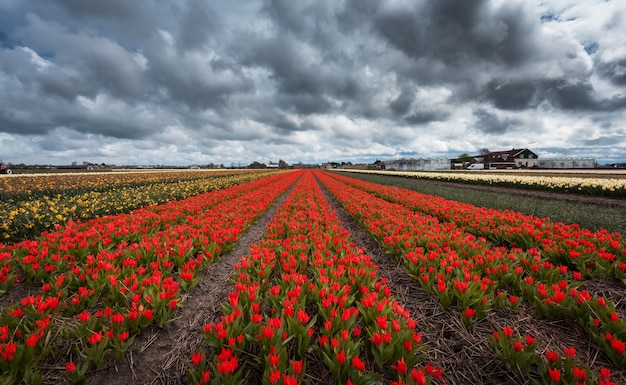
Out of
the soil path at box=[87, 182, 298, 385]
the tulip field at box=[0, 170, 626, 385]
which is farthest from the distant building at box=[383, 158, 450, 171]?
the soil path at box=[87, 182, 298, 385]

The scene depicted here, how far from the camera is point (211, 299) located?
3.97 metres

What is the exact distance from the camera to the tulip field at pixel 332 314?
7.23ft

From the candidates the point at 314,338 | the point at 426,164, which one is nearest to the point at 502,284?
the point at 314,338

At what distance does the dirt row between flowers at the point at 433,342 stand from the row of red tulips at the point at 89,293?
Result: 21 cm

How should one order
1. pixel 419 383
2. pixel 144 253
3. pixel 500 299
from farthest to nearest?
pixel 144 253 → pixel 500 299 → pixel 419 383

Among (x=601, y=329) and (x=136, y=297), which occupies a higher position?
(x=136, y=297)

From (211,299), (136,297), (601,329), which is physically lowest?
(211,299)

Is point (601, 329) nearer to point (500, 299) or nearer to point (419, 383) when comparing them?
point (500, 299)

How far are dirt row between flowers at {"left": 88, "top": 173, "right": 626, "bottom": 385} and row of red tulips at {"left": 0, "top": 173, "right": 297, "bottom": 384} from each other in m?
0.21

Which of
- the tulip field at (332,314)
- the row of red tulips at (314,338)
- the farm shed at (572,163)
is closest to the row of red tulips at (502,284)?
the tulip field at (332,314)

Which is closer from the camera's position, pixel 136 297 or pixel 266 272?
pixel 136 297

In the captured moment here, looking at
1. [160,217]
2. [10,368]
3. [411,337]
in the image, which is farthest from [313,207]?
[10,368]

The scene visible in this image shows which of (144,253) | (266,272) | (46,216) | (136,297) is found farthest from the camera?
(46,216)

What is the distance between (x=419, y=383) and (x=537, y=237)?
534 cm
